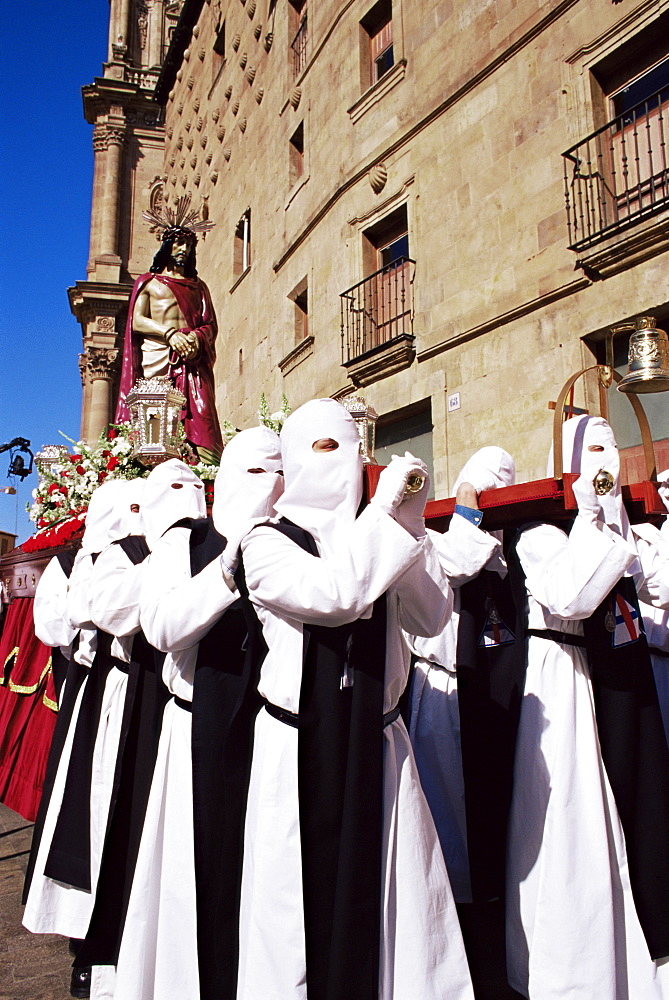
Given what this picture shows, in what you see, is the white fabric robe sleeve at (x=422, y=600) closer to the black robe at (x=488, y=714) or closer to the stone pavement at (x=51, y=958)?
the black robe at (x=488, y=714)

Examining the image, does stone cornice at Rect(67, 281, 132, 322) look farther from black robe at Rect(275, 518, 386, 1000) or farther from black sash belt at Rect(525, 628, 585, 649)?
black robe at Rect(275, 518, 386, 1000)

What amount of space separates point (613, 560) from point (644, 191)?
7.21 meters

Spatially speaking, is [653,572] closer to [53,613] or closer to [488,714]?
[488,714]

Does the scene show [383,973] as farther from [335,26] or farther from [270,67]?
[270,67]

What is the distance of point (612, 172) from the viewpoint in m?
8.70

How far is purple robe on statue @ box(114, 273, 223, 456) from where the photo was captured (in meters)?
7.36

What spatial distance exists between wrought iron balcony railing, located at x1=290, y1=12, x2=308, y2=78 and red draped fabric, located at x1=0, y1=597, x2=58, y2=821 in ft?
45.3

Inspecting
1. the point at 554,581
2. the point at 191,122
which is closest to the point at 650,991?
the point at 554,581

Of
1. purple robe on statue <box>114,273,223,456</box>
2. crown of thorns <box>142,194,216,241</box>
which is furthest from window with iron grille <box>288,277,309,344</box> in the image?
purple robe on statue <box>114,273,223,456</box>


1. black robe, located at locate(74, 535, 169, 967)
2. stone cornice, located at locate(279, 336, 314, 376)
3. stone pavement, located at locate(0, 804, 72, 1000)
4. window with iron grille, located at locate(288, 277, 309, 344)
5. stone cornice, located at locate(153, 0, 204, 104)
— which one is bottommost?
stone pavement, located at locate(0, 804, 72, 1000)

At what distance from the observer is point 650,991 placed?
2641mm

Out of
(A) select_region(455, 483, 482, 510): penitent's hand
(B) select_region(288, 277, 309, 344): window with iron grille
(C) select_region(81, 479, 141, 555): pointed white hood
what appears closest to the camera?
(A) select_region(455, 483, 482, 510): penitent's hand

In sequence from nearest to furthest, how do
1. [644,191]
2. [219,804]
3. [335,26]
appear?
[219,804] < [644,191] < [335,26]

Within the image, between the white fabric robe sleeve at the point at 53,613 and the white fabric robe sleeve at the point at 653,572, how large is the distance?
3274 millimetres
